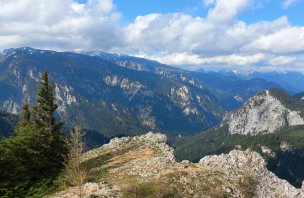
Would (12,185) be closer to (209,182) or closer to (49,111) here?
(49,111)

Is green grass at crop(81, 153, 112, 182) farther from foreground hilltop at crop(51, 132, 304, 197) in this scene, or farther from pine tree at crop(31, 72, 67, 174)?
pine tree at crop(31, 72, 67, 174)

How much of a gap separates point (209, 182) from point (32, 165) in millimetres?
22489

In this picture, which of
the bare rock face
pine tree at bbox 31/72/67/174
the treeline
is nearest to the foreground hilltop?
the bare rock face

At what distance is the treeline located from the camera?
156 feet

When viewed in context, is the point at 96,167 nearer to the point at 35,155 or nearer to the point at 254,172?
the point at 35,155

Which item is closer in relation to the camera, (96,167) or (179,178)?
(179,178)

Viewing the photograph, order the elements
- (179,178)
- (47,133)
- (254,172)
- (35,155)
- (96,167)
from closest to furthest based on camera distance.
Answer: (179,178) → (254,172) → (35,155) → (96,167) → (47,133)

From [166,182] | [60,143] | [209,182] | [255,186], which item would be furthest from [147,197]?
[60,143]

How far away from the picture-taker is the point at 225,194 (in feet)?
143

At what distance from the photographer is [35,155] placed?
54.5 m

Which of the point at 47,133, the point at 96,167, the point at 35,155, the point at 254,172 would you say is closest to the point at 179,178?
the point at 254,172

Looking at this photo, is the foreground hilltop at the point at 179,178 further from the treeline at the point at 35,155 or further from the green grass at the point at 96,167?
the treeline at the point at 35,155

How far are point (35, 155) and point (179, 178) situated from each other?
1999cm

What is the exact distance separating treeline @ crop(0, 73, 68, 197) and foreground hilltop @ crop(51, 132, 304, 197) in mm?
4683
